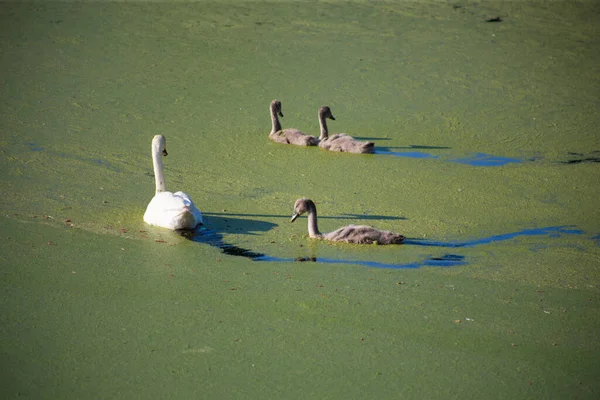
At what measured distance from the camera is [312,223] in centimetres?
608

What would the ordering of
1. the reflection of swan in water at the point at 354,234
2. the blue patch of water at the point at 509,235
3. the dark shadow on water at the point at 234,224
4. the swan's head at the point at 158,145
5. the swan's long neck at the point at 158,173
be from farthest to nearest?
the swan's head at the point at 158,145 < the swan's long neck at the point at 158,173 < the dark shadow on water at the point at 234,224 < the blue patch of water at the point at 509,235 < the reflection of swan in water at the point at 354,234

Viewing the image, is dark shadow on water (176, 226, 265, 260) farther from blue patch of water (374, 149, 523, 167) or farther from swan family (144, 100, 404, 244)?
blue patch of water (374, 149, 523, 167)

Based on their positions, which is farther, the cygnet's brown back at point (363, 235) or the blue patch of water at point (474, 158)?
the blue patch of water at point (474, 158)

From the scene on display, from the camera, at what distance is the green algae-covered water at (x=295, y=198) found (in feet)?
14.2

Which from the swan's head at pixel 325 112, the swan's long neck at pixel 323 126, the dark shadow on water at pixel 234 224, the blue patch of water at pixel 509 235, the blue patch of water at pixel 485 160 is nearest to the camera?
the blue patch of water at pixel 509 235

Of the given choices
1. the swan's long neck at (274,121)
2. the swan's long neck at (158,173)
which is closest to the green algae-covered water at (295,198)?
the swan's long neck at (274,121)

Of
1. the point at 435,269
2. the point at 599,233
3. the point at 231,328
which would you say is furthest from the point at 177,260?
the point at 599,233

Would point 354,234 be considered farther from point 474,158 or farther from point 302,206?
point 474,158

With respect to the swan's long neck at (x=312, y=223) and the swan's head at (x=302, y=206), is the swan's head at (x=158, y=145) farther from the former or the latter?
the swan's long neck at (x=312, y=223)

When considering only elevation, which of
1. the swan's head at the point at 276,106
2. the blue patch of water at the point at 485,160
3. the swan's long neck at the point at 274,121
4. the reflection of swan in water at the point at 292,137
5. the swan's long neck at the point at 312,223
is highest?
the swan's head at the point at 276,106

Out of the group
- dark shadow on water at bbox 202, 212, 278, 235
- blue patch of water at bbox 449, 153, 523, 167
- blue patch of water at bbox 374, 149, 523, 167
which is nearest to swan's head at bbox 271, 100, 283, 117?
blue patch of water at bbox 374, 149, 523, 167

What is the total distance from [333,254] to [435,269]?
2.36ft

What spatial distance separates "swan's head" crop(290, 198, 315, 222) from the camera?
240 inches

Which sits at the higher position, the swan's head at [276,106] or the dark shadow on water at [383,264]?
the swan's head at [276,106]
